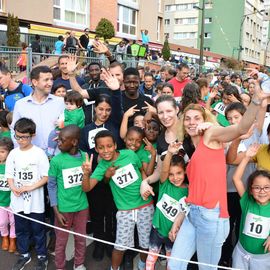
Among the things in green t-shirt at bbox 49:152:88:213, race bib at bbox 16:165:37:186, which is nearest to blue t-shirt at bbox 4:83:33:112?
race bib at bbox 16:165:37:186

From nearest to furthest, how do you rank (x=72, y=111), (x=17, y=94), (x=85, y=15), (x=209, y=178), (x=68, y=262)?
(x=209, y=178) < (x=68, y=262) < (x=72, y=111) < (x=17, y=94) < (x=85, y=15)

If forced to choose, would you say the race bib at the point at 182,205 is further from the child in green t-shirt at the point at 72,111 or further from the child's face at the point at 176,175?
the child in green t-shirt at the point at 72,111

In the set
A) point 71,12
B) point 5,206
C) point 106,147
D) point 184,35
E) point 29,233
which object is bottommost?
point 29,233

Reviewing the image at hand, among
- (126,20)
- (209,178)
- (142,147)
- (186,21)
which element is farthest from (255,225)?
(186,21)

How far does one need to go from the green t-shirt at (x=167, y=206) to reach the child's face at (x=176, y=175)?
2.4 inches

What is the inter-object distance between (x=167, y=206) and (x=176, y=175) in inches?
12.2

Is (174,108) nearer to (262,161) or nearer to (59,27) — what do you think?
(262,161)

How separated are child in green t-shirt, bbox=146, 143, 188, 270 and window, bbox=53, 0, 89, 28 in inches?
731

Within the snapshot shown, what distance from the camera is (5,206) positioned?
3.86m

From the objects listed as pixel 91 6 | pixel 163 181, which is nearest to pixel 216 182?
pixel 163 181

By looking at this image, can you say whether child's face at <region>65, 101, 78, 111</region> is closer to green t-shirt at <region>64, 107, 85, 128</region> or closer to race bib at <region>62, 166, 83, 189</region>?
green t-shirt at <region>64, 107, 85, 128</region>

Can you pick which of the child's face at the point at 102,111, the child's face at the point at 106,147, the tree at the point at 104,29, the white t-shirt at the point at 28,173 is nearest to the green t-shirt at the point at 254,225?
the child's face at the point at 106,147

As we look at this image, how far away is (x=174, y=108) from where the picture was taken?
343 cm

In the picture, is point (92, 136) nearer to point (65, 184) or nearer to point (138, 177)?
point (65, 184)
